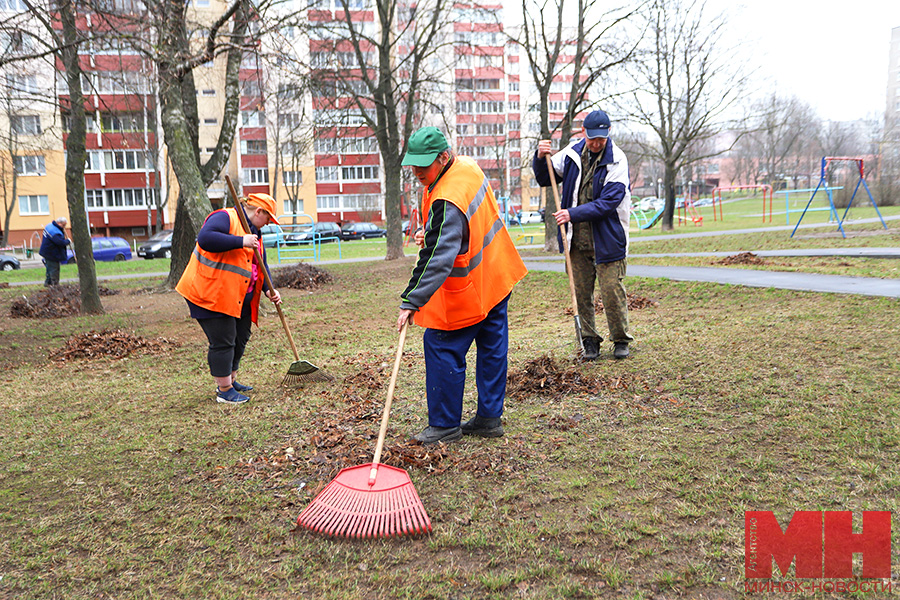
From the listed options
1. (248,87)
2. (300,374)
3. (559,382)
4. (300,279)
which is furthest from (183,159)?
(248,87)

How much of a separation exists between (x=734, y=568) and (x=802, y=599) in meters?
0.25

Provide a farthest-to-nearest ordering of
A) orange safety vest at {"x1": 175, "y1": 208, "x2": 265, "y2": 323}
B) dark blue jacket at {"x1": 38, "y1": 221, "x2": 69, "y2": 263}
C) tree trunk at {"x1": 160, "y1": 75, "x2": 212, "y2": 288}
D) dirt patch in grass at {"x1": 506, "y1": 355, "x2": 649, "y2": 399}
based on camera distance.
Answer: dark blue jacket at {"x1": 38, "y1": 221, "x2": 69, "y2": 263} → tree trunk at {"x1": 160, "y1": 75, "x2": 212, "y2": 288} → orange safety vest at {"x1": 175, "y1": 208, "x2": 265, "y2": 323} → dirt patch in grass at {"x1": 506, "y1": 355, "x2": 649, "y2": 399}

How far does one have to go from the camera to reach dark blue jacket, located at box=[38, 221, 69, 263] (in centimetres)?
1504

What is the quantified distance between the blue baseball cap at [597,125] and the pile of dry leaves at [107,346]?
5623mm

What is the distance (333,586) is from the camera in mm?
2674

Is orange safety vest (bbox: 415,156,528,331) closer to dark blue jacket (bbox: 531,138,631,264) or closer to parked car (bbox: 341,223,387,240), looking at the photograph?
dark blue jacket (bbox: 531,138,631,264)

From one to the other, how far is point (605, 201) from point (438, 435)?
2492 mm

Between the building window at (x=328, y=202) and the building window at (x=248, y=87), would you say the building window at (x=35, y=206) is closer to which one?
the building window at (x=328, y=202)

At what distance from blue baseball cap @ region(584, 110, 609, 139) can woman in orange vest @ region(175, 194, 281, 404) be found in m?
2.59

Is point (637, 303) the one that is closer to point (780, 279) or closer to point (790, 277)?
point (780, 279)

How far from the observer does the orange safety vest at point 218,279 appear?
5082 mm

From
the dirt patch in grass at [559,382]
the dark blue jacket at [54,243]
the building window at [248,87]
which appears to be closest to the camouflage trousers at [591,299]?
the dirt patch in grass at [559,382]

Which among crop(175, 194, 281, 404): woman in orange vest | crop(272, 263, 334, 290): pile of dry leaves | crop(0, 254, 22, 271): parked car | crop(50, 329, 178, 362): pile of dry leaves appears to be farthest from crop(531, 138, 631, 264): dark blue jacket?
crop(0, 254, 22, 271): parked car

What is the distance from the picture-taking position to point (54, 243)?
50.3 ft
